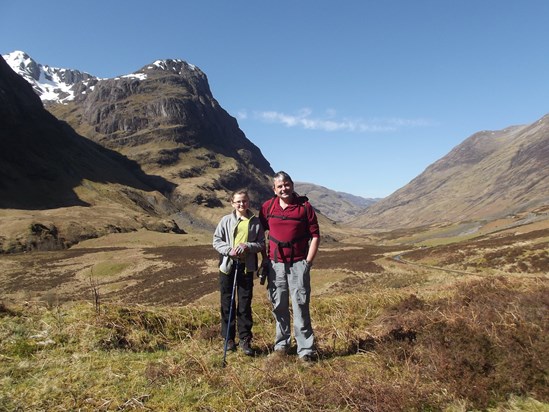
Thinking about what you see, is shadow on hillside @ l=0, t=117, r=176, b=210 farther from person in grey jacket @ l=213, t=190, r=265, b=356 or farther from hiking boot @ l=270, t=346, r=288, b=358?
hiking boot @ l=270, t=346, r=288, b=358

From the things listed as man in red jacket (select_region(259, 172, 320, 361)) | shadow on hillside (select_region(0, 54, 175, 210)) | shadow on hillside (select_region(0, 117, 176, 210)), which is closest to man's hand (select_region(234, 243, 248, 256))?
man in red jacket (select_region(259, 172, 320, 361))

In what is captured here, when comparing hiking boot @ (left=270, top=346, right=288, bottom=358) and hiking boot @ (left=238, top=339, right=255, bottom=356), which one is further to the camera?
hiking boot @ (left=238, top=339, right=255, bottom=356)

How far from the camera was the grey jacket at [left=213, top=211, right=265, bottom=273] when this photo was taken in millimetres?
7148

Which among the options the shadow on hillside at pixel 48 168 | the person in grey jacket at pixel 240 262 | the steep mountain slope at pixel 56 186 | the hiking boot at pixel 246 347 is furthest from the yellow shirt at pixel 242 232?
the shadow on hillside at pixel 48 168

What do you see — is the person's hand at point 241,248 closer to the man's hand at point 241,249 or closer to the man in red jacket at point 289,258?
the man's hand at point 241,249

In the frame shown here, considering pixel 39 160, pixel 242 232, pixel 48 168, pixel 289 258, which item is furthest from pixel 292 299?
pixel 39 160

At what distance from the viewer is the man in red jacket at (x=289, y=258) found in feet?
22.1

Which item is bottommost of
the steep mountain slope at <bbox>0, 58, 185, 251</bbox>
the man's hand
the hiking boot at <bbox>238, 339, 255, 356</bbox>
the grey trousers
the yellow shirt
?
the hiking boot at <bbox>238, 339, 255, 356</bbox>

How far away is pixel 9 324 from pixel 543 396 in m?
8.26

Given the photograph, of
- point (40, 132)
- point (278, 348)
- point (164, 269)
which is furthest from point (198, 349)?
point (40, 132)

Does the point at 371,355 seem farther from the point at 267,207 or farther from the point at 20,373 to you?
the point at 20,373

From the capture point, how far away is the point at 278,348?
22.3 feet

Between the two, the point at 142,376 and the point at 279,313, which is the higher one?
the point at 279,313

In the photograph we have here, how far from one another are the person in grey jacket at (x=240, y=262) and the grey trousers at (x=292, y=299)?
52 cm
